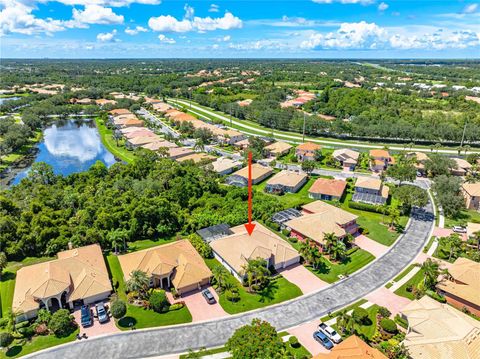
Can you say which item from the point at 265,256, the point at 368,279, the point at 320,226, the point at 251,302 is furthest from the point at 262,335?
the point at 320,226

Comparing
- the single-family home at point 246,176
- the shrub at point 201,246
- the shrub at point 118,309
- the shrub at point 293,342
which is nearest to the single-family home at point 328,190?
the single-family home at point 246,176

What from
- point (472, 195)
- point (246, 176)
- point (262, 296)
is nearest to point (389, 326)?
point (262, 296)

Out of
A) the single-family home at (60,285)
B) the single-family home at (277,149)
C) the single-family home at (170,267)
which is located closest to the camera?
the single-family home at (60,285)

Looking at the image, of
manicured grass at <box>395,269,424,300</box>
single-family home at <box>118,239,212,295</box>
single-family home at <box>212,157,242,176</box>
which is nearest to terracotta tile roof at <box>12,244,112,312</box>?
single-family home at <box>118,239,212,295</box>

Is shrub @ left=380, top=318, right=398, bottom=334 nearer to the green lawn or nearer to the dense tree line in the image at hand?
the green lawn

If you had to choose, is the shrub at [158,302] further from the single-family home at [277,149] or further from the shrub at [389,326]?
the single-family home at [277,149]

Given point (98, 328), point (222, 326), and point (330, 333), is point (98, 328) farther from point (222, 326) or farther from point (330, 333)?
point (330, 333)

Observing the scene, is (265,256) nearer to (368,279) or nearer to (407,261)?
(368,279)

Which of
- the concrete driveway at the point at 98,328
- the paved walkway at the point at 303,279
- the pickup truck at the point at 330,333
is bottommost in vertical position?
the paved walkway at the point at 303,279
